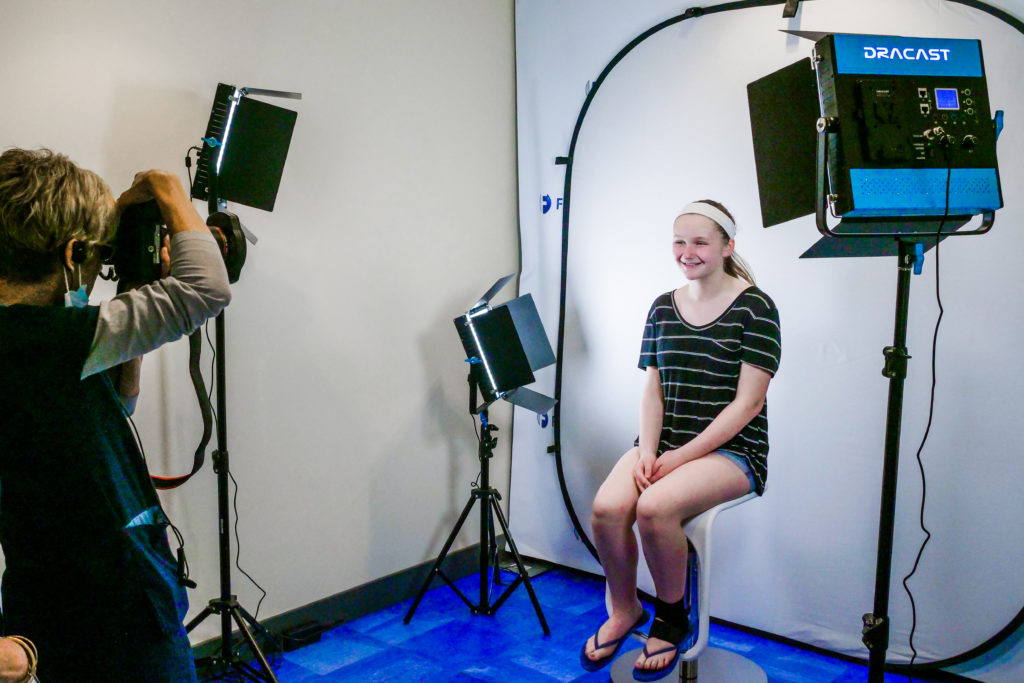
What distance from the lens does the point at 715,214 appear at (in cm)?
238

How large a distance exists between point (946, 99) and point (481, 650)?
2.17m

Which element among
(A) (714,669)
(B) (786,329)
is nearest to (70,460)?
(A) (714,669)

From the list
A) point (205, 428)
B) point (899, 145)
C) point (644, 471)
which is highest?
point (899, 145)

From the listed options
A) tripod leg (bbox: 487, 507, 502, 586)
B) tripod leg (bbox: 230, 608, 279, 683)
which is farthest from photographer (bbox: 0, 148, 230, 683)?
tripod leg (bbox: 487, 507, 502, 586)

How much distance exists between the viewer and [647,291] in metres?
3.03

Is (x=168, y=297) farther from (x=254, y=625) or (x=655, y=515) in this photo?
(x=254, y=625)

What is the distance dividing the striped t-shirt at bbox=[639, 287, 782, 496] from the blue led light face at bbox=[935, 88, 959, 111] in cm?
75

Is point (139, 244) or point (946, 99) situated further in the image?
point (946, 99)

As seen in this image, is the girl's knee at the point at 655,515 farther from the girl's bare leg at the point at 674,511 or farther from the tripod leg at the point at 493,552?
the tripod leg at the point at 493,552

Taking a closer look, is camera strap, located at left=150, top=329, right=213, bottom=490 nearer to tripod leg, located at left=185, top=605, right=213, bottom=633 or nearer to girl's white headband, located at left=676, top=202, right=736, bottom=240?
tripod leg, located at left=185, top=605, right=213, bottom=633

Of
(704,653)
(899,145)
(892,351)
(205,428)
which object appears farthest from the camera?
(704,653)

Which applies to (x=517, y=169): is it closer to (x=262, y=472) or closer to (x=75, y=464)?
(x=262, y=472)

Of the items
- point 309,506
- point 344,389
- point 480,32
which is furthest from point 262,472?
point 480,32

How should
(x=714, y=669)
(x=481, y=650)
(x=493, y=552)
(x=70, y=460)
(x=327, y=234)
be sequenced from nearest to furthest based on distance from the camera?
(x=70, y=460) < (x=714, y=669) < (x=481, y=650) < (x=327, y=234) < (x=493, y=552)
